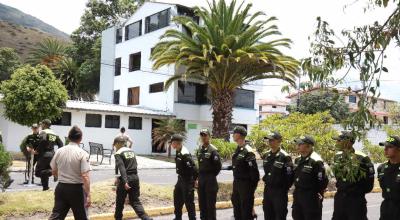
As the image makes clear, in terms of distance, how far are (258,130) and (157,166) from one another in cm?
1091

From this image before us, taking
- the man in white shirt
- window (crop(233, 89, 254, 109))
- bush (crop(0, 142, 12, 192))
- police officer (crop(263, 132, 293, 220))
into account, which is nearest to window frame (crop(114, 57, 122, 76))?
window (crop(233, 89, 254, 109))

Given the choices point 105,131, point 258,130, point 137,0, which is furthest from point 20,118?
point 137,0

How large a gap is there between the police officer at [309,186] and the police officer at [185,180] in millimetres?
2145

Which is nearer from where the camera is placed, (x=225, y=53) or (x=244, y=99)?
(x=225, y=53)

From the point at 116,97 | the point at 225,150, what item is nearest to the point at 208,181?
the point at 225,150

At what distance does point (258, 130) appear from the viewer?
14.0m

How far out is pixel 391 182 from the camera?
6.10 meters

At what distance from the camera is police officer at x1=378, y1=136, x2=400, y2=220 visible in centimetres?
596

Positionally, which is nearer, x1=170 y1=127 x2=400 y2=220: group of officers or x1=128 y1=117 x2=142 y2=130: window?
x1=170 y1=127 x2=400 y2=220: group of officers

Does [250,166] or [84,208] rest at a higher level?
[250,166]

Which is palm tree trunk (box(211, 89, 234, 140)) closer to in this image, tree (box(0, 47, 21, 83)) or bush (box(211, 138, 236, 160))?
bush (box(211, 138, 236, 160))

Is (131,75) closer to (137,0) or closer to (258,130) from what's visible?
(137,0)

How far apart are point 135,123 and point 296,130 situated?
739 inches

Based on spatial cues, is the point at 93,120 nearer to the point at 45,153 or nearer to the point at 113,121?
the point at 113,121
